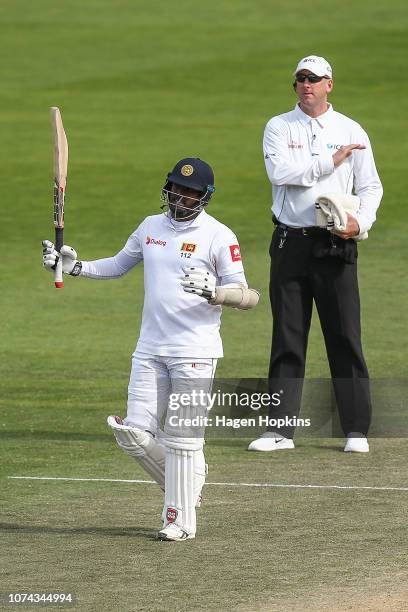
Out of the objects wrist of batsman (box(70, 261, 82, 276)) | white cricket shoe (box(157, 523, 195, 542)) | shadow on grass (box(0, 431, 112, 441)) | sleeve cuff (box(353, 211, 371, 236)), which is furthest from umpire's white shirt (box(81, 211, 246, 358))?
shadow on grass (box(0, 431, 112, 441))

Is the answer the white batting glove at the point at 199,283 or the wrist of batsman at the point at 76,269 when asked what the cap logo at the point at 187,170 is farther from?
the wrist of batsman at the point at 76,269

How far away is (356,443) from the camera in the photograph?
1152 cm

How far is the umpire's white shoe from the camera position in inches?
456

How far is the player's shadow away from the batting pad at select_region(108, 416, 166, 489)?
337 mm

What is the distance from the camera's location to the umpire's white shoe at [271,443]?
456 inches

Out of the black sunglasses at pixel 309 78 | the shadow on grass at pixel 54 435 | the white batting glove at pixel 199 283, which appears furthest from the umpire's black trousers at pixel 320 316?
the white batting glove at pixel 199 283

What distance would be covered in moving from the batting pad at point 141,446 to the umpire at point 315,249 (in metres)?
2.56

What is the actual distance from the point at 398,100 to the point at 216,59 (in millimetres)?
5810

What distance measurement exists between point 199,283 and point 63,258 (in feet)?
3.67

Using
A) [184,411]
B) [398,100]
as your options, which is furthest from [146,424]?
[398,100]

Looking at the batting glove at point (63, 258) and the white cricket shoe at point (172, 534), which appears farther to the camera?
the batting glove at point (63, 258)

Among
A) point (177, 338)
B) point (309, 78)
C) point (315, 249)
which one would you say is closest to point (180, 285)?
point (177, 338)

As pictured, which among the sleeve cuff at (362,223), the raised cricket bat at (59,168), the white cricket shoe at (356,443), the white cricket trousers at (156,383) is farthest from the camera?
the white cricket shoe at (356,443)

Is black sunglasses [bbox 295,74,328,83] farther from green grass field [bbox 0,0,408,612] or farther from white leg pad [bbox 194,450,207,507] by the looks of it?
white leg pad [bbox 194,450,207,507]
